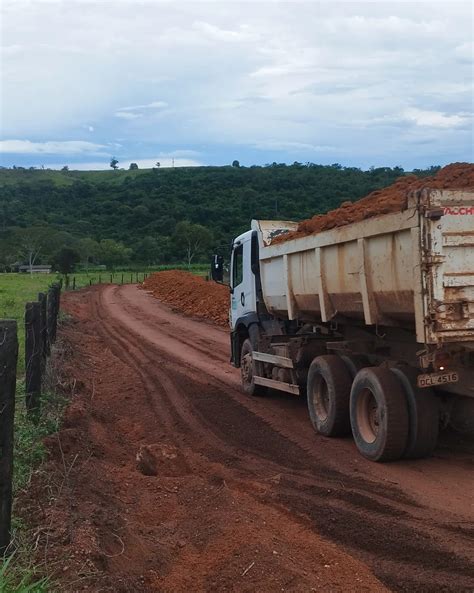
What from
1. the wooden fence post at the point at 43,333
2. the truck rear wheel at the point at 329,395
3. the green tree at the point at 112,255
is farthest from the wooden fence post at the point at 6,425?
the green tree at the point at 112,255

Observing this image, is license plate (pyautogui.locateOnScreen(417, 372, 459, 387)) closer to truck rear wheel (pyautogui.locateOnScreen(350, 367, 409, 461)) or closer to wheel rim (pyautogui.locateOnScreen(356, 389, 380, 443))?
truck rear wheel (pyautogui.locateOnScreen(350, 367, 409, 461))

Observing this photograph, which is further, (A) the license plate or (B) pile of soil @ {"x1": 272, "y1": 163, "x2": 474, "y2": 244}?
(B) pile of soil @ {"x1": 272, "y1": 163, "x2": 474, "y2": 244}

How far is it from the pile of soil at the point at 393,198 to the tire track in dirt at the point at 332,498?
273 centimetres

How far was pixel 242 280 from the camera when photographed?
1212 cm

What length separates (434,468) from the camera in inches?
279

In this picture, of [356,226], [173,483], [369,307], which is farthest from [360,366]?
[173,483]

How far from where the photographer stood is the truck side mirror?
41.8 feet

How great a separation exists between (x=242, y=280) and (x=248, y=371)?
5.32 feet

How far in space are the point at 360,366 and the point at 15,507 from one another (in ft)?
15.3

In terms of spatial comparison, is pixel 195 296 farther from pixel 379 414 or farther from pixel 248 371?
pixel 379 414

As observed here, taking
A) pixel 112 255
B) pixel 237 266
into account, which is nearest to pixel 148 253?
pixel 112 255

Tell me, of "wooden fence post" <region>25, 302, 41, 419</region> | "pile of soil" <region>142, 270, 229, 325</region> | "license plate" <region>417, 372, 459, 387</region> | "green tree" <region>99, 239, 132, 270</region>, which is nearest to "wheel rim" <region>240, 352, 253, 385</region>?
"wooden fence post" <region>25, 302, 41, 419</region>

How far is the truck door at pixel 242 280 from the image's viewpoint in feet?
38.0

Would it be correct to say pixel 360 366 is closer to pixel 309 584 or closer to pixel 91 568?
pixel 309 584
